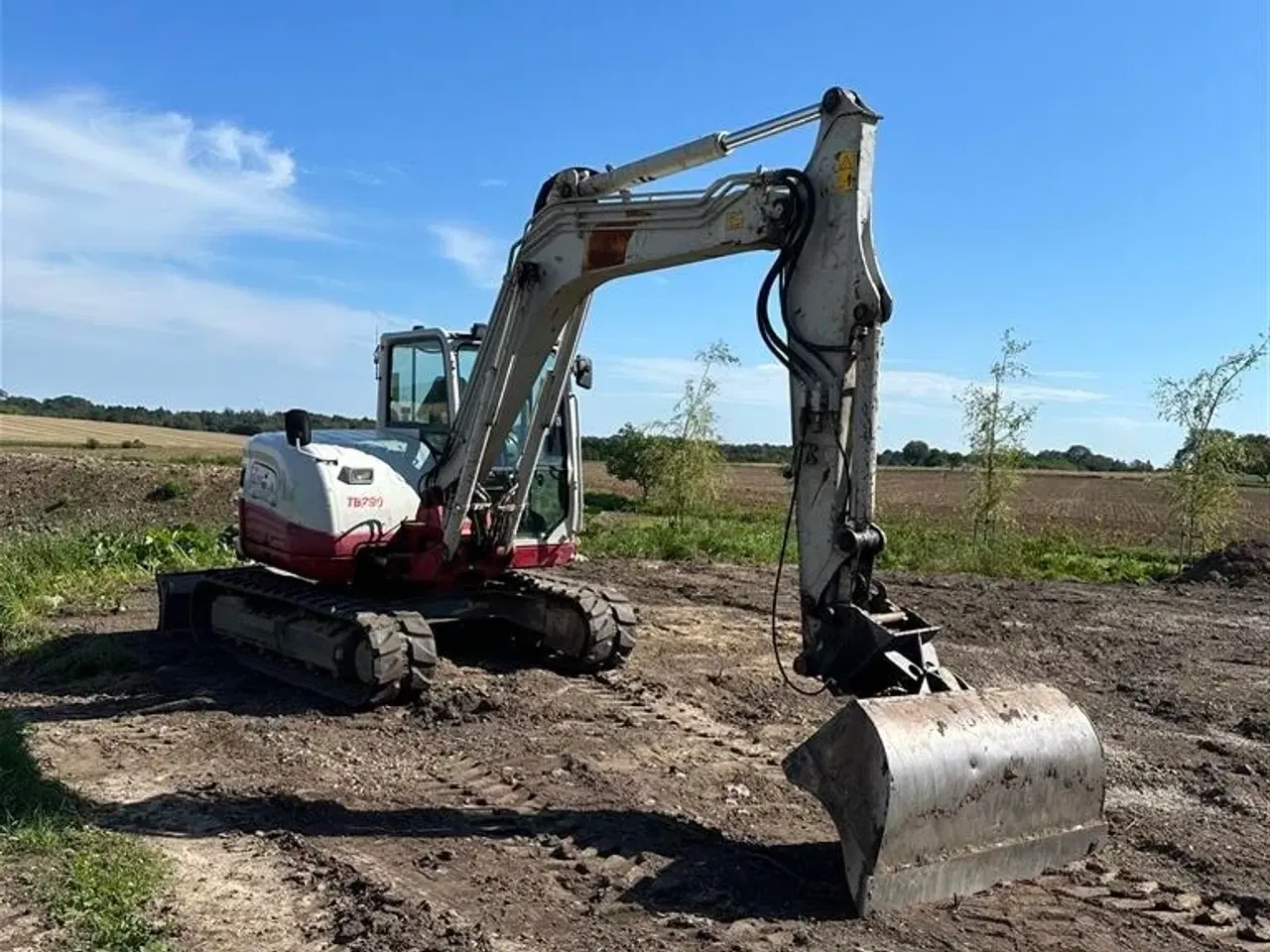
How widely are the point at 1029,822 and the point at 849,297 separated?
2628 millimetres

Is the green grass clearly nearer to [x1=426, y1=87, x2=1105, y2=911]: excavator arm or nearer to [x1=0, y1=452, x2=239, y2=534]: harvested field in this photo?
[x1=426, y1=87, x2=1105, y2=911]: excavator arm

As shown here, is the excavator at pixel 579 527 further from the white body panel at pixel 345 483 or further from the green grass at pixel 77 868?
the green grass at pixel 77 868

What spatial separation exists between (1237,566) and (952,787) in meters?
15.1

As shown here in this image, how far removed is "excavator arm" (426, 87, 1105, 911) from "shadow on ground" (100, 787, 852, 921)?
343mm

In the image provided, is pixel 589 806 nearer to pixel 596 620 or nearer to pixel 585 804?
pixel 585 804

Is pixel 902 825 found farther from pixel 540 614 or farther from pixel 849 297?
pixel 540 614

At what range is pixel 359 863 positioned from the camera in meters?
5.42

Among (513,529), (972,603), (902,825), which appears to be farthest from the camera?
(972,603)

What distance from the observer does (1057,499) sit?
1959 inches

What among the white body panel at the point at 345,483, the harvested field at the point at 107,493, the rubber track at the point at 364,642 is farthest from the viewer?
the harvested field at the point at 107,493

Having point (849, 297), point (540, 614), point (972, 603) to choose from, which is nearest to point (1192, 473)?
point (972, 603)

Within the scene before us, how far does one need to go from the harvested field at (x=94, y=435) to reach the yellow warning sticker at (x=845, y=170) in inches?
1831

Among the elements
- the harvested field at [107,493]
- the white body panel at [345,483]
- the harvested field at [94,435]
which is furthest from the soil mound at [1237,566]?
the harvested field at [94,435]

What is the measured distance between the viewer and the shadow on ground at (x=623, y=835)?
501cm
